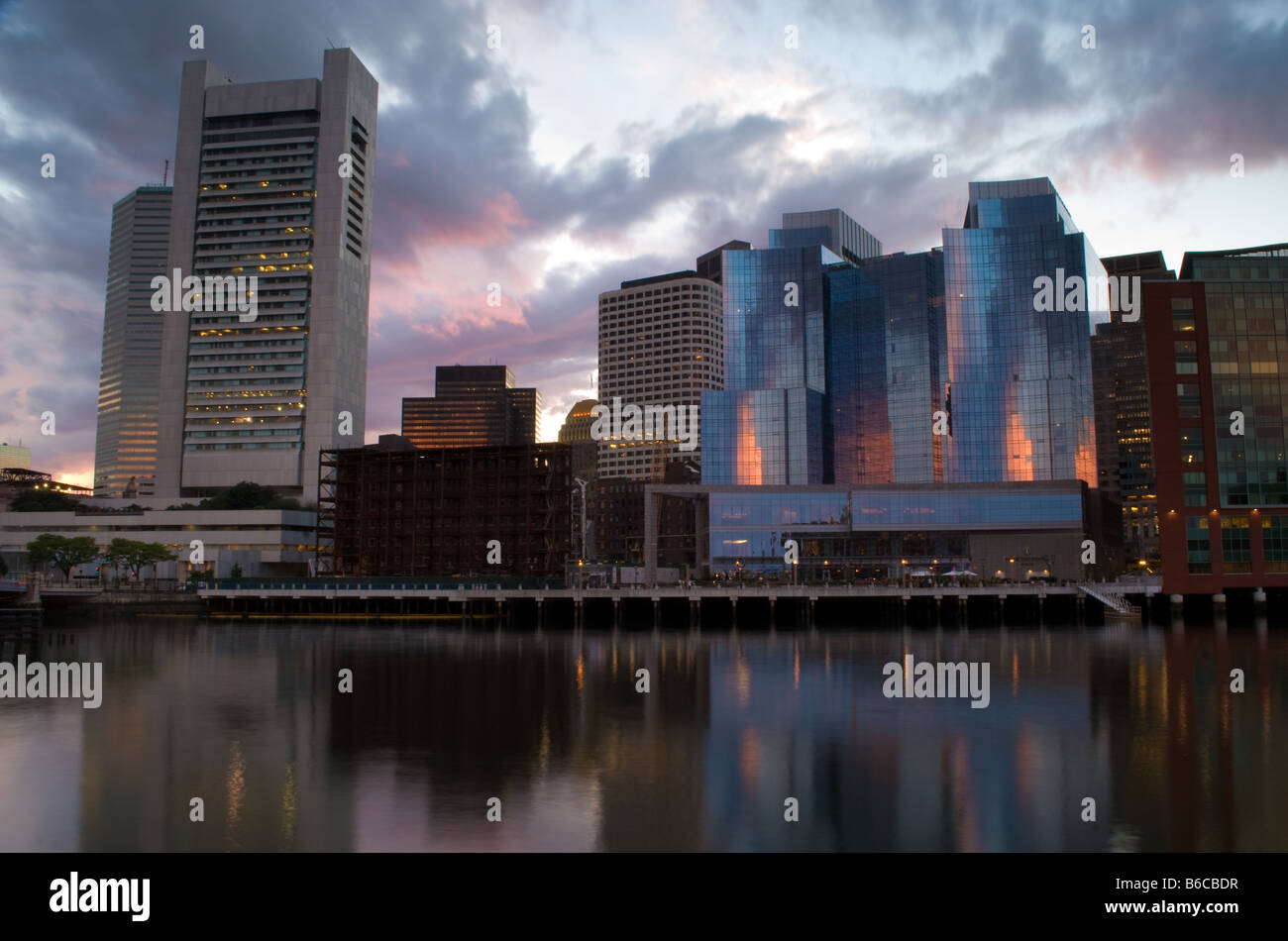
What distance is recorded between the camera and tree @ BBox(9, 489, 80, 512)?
539ft

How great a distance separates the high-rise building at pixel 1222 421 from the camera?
9369 centimetres

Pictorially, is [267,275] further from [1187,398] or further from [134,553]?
[1187,398]

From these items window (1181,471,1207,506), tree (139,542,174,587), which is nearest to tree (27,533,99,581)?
tree (139,542,174,587)

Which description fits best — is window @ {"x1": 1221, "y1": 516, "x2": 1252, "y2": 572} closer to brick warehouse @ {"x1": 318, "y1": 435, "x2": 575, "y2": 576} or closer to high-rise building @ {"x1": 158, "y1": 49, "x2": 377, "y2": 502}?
brick warehouse @ {"x1": 318, "y1": 435, "x2": 575, "y2": 576}

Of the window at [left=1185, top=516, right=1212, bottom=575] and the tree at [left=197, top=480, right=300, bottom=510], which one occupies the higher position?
the tree at [left=197, top=480, right=300, bottom=510]

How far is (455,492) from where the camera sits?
138250mm

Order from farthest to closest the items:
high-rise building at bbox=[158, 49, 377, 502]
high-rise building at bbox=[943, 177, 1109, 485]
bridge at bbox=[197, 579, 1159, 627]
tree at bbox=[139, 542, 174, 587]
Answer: high-rise building at bbox=[158, 49, 377, 502], high-rise building at bbox=[943, 177, 1109, 485], tree at bbox=[139, 542, 174, 587], bridge at bbox=[197, 579, 1159, 627]

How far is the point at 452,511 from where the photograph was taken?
138000 millimetres

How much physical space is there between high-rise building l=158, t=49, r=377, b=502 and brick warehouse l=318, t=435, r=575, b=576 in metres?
39.5

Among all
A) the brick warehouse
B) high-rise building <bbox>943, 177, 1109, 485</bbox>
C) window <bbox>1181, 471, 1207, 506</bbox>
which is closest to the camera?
window <bbox>1181, 471, 1207, 506</bbox>
